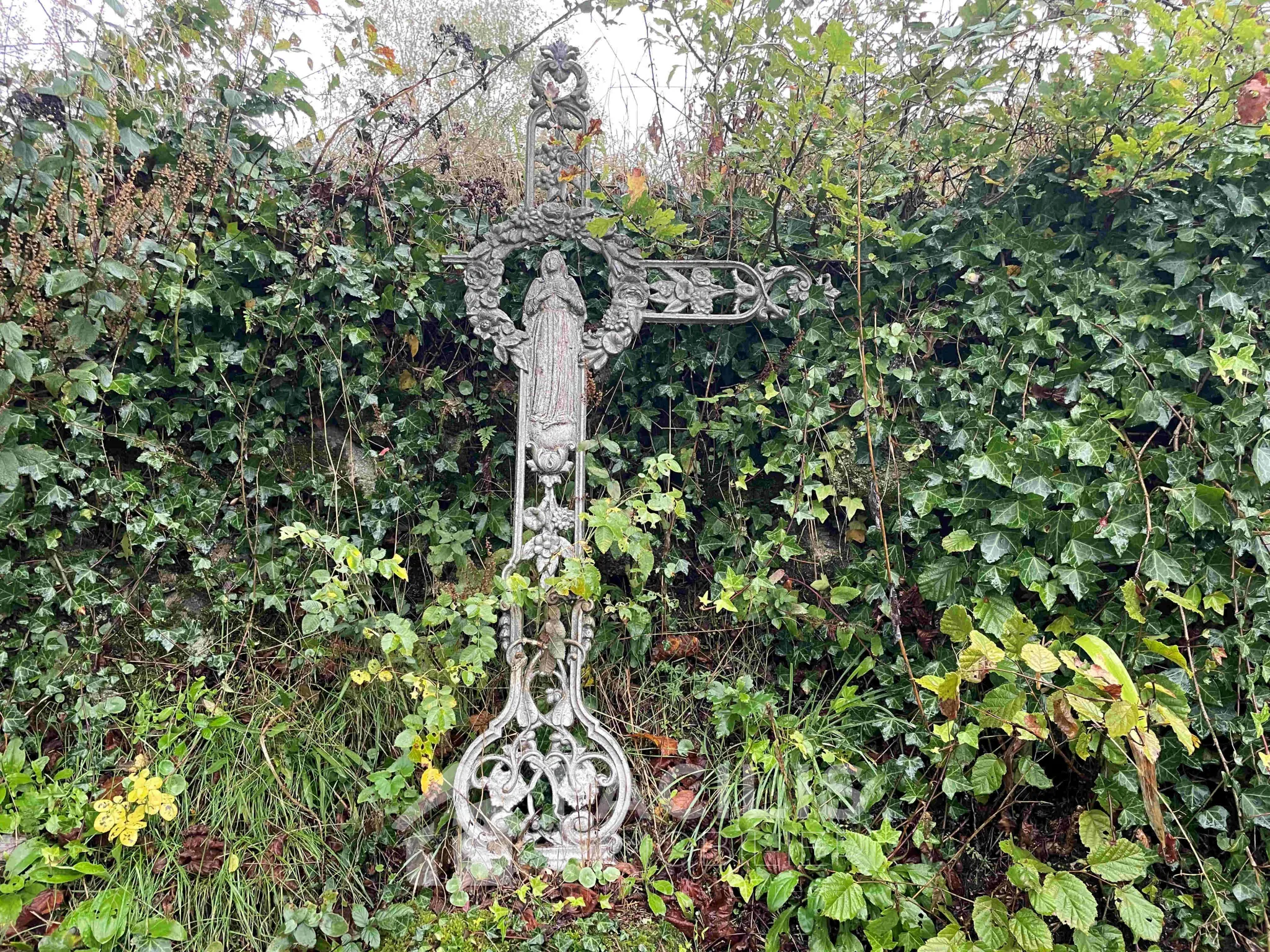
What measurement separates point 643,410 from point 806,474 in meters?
0.68

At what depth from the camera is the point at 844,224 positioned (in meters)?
2.50

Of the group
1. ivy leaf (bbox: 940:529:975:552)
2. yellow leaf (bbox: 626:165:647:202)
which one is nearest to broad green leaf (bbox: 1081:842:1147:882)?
ivy leaf (bbox: 940:529:975:552)

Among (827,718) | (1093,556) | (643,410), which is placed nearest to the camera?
(1093,556)

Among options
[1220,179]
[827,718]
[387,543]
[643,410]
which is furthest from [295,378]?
[1220,179]

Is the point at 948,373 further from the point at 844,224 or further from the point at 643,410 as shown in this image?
the point at 643,410

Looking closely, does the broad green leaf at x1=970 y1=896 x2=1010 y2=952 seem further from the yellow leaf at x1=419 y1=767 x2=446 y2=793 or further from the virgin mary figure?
the virgin mary figure

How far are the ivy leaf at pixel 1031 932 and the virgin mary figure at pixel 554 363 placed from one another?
174 cm

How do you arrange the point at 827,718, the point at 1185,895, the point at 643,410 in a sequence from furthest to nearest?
the point at 643,410
the point at 827,718
the point at 1185,895

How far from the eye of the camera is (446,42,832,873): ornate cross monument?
6.75 ft

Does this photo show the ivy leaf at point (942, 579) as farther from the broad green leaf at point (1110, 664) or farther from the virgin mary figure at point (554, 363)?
the virgin mary figure at point (554, 363)

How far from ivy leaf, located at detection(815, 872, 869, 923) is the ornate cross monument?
59cm

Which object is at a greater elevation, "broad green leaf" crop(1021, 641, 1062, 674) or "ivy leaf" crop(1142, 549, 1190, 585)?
"ivy leaf" crop(1142, 549, 1190, 585)

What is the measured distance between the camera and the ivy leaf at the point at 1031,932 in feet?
5.56

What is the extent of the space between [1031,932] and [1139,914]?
285 millimetres
